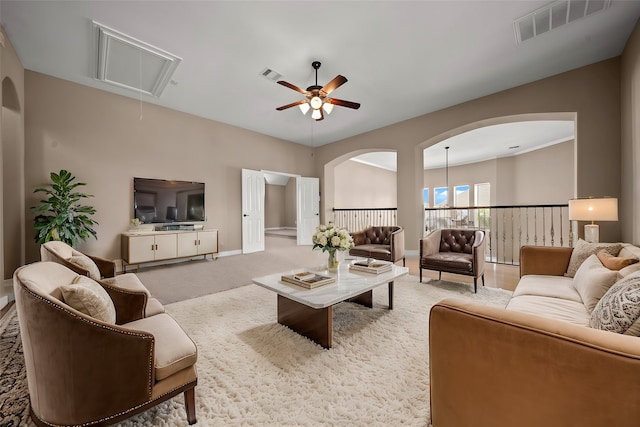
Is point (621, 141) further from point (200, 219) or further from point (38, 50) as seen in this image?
point (38, 50)

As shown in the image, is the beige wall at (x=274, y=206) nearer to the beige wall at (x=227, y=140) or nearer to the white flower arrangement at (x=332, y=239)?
the beige wall at (x=227, y=140)

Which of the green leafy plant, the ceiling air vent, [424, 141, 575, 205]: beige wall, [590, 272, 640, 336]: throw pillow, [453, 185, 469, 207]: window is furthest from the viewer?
[453, 185, 469, 207]: window

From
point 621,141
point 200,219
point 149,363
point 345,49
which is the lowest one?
point 149,363

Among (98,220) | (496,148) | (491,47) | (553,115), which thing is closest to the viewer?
(491,47)

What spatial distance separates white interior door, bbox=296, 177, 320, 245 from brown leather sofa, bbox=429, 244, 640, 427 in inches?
260

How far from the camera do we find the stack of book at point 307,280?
7.34 feet

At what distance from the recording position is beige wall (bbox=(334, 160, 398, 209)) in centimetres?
974

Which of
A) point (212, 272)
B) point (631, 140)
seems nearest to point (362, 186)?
point (212, 272)

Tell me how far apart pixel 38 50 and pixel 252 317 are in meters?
4.45

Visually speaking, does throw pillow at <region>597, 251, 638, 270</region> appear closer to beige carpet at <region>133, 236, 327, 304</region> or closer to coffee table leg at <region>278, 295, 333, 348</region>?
coffee table leg at <region>278, 295, 333, 348</region>

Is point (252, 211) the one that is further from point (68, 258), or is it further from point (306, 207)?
point (68, 258)

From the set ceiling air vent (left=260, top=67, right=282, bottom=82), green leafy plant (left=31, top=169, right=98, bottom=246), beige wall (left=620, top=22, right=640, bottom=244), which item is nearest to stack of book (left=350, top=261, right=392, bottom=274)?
beige wall (left=620, top=22, right=640, bottom=244)

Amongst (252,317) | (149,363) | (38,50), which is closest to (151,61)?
(38,50)

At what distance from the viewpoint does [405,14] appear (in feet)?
8.93
